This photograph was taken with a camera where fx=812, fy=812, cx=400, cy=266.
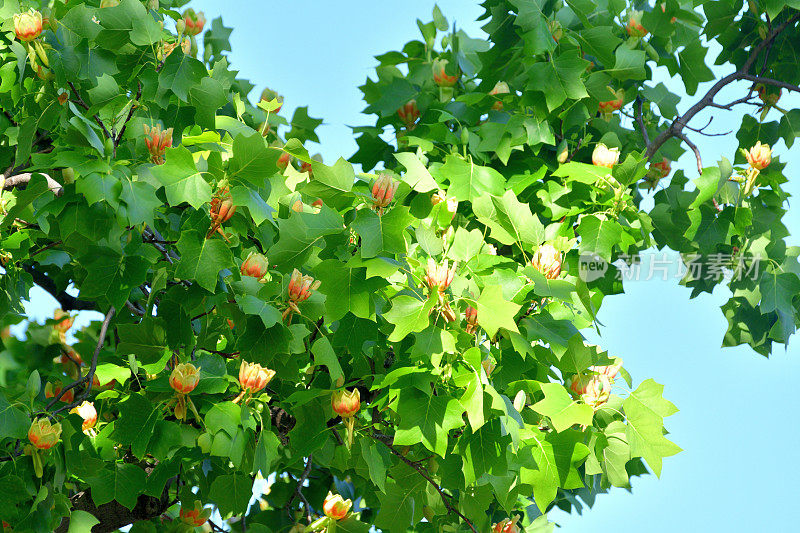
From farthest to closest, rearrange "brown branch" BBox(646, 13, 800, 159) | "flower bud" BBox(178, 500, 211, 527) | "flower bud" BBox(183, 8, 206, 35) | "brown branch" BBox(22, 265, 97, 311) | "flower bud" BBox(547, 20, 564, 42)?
"brown branch" BBox(22, 265, 97, 311), "flower bud" BBox(183, 8, 206, 35), "brown branch" BBox(646, 13, 800, 159), "flower bud" BBox(547, 20, 564, 42), "flower bud" BBox(178, 500, 211, 527)

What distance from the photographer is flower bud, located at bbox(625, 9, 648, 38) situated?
387 centimetres

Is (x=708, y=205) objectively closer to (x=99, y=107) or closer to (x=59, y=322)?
(x=99, y=107)

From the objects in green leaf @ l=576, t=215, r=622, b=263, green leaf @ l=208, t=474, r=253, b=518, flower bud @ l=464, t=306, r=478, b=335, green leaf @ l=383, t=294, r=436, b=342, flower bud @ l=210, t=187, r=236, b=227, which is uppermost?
green leaf @ l=576, t=215, r=622, b=263

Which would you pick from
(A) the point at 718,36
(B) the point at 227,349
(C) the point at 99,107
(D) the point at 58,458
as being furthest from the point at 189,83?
(A) the point at 718,36

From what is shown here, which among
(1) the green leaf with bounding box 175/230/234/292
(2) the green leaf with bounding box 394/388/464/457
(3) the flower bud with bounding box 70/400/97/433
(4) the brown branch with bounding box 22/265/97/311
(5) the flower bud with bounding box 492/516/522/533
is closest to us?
(2) the green leaf with bounding box 394/388/464/457

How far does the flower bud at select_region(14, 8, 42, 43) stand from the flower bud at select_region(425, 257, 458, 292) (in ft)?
5.71

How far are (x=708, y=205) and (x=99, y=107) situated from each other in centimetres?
256

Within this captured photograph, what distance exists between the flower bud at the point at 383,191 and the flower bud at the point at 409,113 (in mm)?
1588

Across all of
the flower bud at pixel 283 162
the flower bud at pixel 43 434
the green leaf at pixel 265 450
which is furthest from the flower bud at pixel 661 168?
the flower bud at pixel 43 434

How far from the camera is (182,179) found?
2.45 m

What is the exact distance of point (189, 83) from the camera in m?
2.95

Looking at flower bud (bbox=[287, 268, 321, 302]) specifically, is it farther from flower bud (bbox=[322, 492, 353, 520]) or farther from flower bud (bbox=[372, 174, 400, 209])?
flower bud (bbox=[322, 492, 353, 520])

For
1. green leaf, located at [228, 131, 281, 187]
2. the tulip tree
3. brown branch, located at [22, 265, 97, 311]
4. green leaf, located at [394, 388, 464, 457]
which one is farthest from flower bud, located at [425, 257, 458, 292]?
brown branch, located at [22, 265, 97, 311]

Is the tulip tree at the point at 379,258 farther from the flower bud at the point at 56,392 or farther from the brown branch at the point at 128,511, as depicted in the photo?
the flower bud at the point at 56,392
